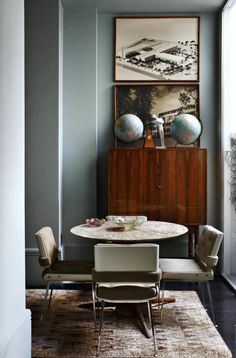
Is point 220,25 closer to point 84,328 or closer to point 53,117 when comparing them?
point 53,117

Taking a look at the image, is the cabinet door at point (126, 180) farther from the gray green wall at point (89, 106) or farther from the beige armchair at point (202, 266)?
the beige armchair at point (202, 266)

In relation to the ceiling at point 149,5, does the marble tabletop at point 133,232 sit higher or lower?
lower

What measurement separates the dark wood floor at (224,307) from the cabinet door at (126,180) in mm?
1055

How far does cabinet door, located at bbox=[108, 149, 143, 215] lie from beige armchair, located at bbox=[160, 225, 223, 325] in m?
1.37

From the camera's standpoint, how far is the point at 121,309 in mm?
4488

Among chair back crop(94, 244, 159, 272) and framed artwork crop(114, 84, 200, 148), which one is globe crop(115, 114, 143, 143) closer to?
framed artwork crop(114, 84, 200, 148)

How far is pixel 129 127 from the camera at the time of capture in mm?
5984

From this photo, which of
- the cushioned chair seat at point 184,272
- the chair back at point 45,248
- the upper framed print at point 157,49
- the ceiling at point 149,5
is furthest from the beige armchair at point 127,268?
the ceiling at point 149,5

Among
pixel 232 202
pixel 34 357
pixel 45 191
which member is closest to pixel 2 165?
pixel 34 357

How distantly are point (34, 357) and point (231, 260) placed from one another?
3210 millimetres

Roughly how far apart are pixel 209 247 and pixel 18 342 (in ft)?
6.39

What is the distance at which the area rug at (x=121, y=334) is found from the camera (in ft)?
11.9

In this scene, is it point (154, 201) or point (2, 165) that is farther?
point (154, 201)

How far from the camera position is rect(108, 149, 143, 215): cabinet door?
19.0 ft
